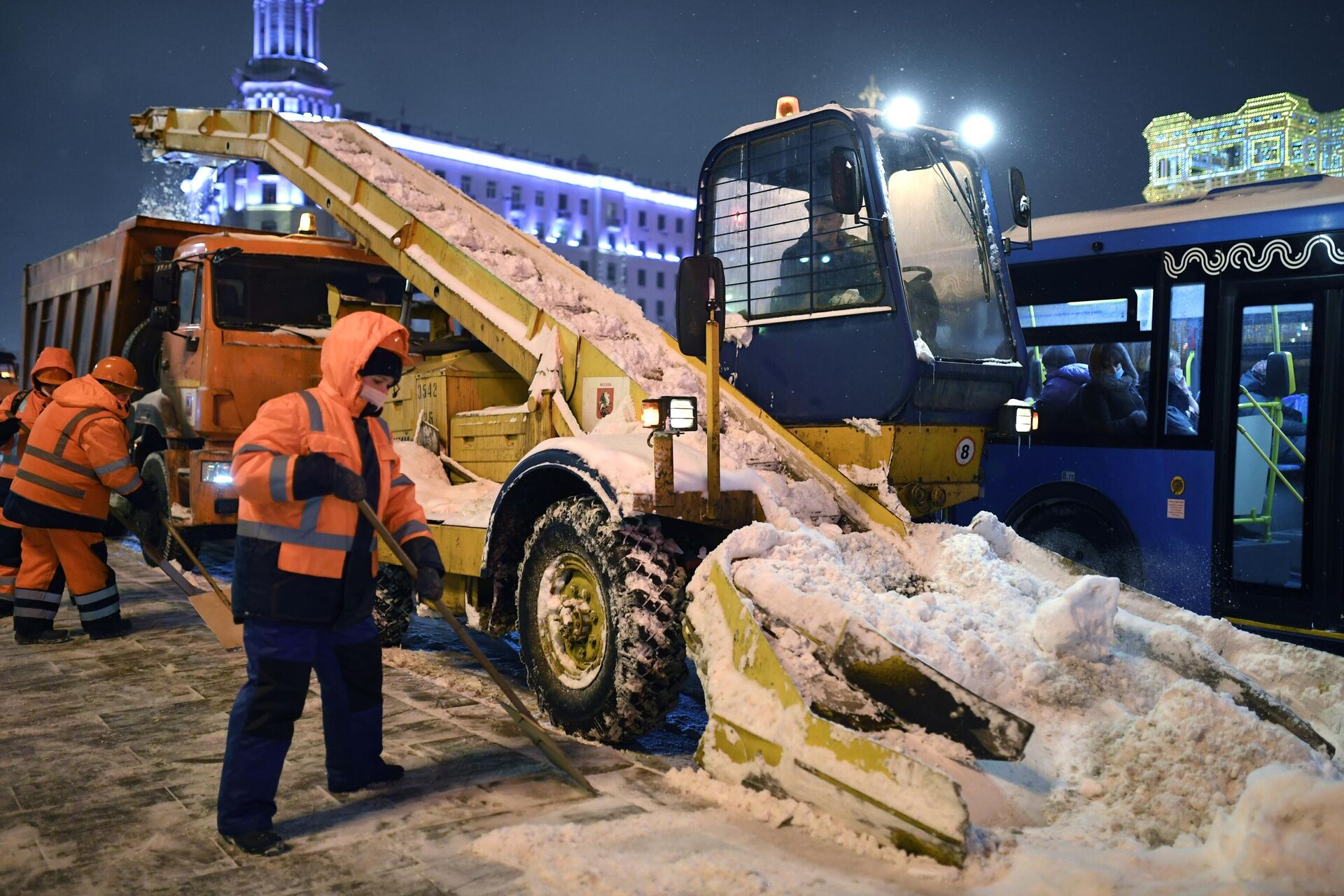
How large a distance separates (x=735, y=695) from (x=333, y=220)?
20.8 feet

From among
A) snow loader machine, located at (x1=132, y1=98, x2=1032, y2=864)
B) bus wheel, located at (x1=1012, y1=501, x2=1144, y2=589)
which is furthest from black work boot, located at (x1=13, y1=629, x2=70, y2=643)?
bus wheel, located at (x1=1012, y1=501, x2=1144, y2=589)

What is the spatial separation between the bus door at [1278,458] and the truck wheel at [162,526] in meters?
8.29

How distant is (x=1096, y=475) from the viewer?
828 centimetres

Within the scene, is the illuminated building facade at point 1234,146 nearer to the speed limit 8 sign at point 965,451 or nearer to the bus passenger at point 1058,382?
the bus passenger at point 1058,382

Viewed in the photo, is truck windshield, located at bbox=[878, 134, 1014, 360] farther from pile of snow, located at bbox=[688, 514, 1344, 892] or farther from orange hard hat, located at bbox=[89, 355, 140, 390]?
orange hard hat, located at bbox=[89, 355, 140, 390]

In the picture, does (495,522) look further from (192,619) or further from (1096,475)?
(1096,475)

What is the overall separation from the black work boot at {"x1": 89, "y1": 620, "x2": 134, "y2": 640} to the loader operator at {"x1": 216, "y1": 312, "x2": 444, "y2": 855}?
4.19m

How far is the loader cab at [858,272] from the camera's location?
5.04 meters

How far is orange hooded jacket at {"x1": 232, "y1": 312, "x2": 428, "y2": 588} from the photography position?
3.74 meters

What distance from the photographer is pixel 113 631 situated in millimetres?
7551

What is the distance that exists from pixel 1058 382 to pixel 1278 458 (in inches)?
68.6

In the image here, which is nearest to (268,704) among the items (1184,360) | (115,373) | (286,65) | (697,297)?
(697,297)

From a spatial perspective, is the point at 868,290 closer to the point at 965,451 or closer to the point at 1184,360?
the point at 965,451

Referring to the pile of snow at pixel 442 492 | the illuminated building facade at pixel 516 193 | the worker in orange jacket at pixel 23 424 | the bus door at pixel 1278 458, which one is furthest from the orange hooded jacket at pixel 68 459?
the illuminated building facade at pixel 516 193
